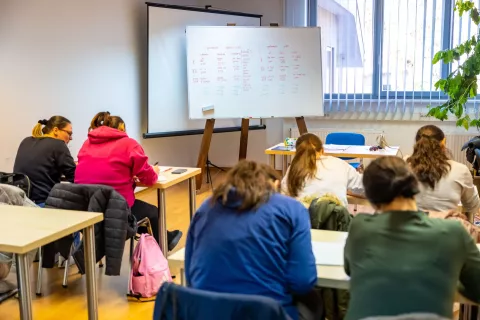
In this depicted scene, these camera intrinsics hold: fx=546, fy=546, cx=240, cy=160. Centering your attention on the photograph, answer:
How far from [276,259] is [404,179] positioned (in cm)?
47

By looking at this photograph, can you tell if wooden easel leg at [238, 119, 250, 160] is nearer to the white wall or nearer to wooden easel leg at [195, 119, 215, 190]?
wooden easel leg at [195, 119, 215, 190]

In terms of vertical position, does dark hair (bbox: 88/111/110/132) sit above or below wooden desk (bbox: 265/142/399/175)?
above

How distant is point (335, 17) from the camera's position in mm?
6582

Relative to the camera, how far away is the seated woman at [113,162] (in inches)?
132

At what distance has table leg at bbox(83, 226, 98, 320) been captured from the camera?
2548 millimetres

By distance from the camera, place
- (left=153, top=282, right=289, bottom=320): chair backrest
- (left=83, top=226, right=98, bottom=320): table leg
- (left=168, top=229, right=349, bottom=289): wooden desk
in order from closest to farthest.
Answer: (left=153, top=282, right=289, bottom=320): chair backrest
(left=168, top=229, right=349, bottom=289): wooden desk
(left=83, top=226, right=98, bottom=320): table leg

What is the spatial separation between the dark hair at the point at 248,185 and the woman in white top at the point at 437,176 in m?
1.24

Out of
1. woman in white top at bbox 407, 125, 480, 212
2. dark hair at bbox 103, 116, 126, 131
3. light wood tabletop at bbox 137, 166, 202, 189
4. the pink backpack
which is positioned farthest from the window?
the pink backpack

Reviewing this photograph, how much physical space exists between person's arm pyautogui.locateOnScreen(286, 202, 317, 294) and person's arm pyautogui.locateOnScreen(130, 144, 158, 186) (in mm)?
1764

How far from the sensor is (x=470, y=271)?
1.61 metres

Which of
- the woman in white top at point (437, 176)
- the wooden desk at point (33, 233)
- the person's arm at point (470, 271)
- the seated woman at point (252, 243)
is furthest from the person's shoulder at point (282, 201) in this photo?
the woman in white top at point (437, 176)

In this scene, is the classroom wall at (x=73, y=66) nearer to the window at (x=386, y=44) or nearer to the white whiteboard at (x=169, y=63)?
the white whiteboard at (x=169, y=63)

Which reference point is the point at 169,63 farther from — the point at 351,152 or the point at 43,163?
the point at 43,163

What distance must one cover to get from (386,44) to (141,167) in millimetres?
4052
